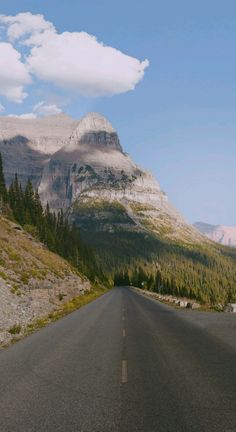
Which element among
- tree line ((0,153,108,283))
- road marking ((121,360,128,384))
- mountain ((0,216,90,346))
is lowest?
road marking ((121,360,128,384))

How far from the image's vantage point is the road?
828 centimetres

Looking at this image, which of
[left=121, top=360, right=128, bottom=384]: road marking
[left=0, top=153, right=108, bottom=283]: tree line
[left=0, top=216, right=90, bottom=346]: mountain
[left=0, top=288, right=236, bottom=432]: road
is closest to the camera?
[left=0, top=288, right=236, bottom=432]: road

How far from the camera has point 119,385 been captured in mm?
11344

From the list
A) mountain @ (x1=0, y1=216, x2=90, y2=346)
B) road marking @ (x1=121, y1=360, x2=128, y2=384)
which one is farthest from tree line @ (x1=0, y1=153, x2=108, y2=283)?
road marking @ (x1=121, y1=360, x2=128, y2=384)

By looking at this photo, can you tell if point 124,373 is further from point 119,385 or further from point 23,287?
point 23,287

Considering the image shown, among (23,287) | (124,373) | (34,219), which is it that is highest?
(34,219)

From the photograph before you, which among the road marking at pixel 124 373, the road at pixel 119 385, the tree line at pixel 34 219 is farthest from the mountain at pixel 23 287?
the tree line at pixel 34 219

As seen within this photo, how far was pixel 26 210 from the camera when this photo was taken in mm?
109062

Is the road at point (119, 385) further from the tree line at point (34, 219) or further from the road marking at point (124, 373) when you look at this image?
the tree line at point (34, 219)

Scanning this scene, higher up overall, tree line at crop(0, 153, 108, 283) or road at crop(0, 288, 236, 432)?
tree line at crop(0, 153, 108, 283)

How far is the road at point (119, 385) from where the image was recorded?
8.28 metres

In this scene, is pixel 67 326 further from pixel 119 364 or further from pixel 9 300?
pixel 119 364

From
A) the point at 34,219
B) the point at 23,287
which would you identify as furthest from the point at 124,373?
the point at 34,219

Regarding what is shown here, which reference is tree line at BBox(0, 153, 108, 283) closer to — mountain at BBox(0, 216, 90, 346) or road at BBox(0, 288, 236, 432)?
mountain at BBox(0, 216, 90, 346)
